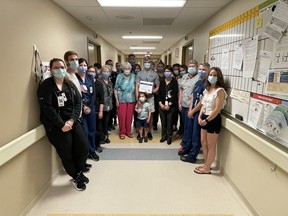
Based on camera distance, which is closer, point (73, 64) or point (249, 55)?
point (249, 55)

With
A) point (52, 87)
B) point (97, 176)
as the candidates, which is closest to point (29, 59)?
point (52, 87)

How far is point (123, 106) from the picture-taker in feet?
13.4

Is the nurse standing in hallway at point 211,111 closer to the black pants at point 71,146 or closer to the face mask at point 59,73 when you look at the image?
the black pants at point 71,146

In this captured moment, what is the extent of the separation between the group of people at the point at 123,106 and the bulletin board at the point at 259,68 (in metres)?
0.24

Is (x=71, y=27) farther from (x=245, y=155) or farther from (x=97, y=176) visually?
(x=245, y=155)

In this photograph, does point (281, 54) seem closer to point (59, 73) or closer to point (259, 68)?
point (259, 68)

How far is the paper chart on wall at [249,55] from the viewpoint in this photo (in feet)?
6.69

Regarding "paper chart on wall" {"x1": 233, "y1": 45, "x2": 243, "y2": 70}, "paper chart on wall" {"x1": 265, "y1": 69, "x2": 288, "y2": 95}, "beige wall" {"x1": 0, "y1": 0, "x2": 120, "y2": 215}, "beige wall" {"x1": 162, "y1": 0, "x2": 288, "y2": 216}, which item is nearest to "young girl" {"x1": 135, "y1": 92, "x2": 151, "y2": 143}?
"beige wall" {"x1": 162, "y1": 0, "x2": 288, "y2": 216}

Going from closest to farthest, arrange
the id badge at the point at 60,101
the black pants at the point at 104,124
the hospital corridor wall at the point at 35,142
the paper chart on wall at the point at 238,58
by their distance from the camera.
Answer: the hospital corridor wall at the point at 35,142 < the id badge at the point at 60,101 < the paper chart on wall at the point at 238,58 < the black pants at the point at 104,124

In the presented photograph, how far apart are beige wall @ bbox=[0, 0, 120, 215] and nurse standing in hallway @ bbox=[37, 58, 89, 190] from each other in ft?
0.58

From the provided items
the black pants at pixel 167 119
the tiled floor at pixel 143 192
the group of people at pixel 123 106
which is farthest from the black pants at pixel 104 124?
the black pants at pixel 167 119

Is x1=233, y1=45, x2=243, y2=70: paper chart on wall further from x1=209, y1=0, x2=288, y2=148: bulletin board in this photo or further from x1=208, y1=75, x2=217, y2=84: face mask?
x1=208, y1=75, x2=217, y2=84: face mask

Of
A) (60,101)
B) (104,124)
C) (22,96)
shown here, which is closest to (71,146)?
(60,101)

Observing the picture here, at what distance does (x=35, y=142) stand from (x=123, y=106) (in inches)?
81.5
